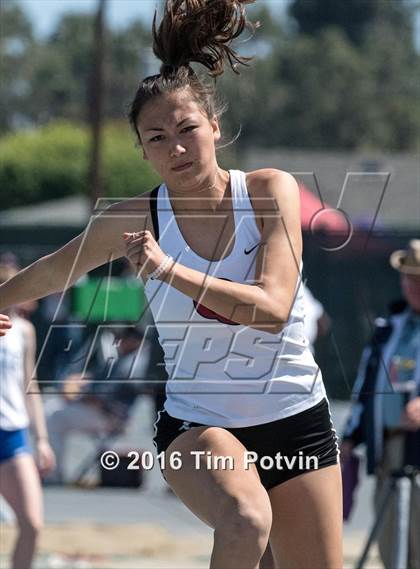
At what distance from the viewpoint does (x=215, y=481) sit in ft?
12.2

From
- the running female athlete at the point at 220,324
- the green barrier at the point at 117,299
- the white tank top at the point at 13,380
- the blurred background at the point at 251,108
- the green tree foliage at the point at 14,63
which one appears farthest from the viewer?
the green tree foliage at the point at 14,63

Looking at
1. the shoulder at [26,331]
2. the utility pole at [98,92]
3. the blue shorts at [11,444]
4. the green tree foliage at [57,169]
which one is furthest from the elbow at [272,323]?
the green tree foliage at [57,169]

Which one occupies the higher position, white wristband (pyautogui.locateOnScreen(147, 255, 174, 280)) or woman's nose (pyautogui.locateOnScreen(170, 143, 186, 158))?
woman's nose (pyautogui.locateOnScreen(170, 143, 186, 158))

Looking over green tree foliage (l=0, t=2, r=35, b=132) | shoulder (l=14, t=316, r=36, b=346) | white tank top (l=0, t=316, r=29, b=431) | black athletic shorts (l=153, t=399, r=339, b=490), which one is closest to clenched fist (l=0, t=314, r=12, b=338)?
black athletic shorts (l=153, t=399, r=339, b=490)

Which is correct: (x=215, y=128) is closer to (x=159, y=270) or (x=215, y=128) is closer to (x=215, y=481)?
(x=159, y=270)

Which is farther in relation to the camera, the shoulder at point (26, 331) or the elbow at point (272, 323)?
the shoulder at point (26, 331)

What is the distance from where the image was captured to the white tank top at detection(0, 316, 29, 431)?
6.65 metres

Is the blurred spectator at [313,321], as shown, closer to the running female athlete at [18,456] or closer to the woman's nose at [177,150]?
the running female athlete at [18,456]

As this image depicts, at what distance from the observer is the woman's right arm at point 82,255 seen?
156 inches

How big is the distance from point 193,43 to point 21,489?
3150mm

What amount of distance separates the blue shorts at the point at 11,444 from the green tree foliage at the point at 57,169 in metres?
42.9

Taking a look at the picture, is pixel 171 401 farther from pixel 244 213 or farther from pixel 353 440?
pixel 353 440

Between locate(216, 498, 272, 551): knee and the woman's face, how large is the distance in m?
0.96

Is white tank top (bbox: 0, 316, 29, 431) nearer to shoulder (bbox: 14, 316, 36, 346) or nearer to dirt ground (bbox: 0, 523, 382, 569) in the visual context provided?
shoulder (bbox: 14, 316, 36, 346)
